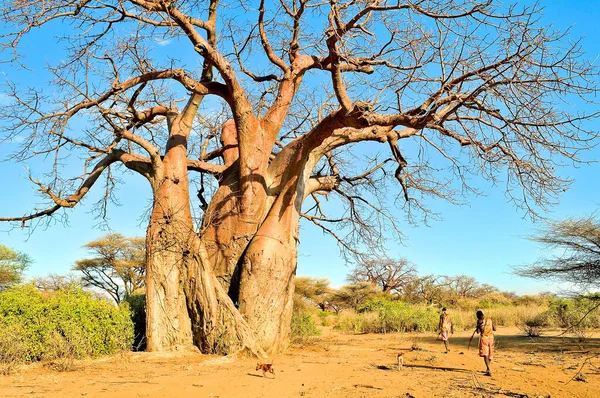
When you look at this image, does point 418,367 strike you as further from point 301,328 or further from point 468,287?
point 468,287

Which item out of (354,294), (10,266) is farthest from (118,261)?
(354,294)

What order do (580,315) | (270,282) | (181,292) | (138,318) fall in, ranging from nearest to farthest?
(181,292) < (270,282) < (138,318) < (580,315)

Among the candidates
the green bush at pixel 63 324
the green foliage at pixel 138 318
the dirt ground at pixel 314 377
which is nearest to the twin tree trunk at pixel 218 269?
the dirt ground at pixel 314 377

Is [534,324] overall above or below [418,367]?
above

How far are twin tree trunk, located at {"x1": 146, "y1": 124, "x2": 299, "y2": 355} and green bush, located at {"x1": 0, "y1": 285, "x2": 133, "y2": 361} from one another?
532mm

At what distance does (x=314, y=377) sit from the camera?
5852 mm

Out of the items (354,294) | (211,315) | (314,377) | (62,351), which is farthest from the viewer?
(354,294)

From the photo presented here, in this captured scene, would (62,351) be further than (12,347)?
Yes

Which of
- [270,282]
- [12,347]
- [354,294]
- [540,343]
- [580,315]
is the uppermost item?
[354,294]

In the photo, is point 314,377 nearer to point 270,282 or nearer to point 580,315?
point 270,282

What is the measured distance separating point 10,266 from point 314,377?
1850 cm

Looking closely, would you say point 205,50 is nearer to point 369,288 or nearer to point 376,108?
point 376,108

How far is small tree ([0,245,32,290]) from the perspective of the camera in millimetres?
19594

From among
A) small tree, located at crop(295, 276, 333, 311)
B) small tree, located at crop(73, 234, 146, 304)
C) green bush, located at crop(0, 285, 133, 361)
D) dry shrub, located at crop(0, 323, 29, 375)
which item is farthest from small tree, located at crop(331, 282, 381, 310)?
dry shrub, located at crop(0, 323, 29, 375)
